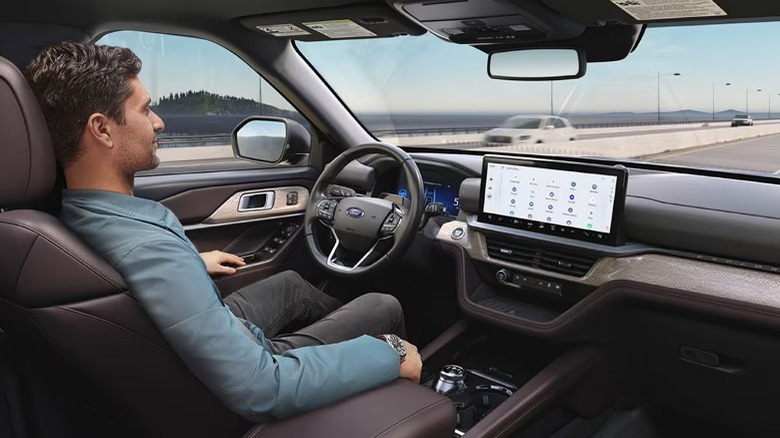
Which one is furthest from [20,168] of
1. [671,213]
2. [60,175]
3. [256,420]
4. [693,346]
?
[693,346]

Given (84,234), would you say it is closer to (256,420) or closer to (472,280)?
(256,420)

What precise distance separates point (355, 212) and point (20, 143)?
1.66m

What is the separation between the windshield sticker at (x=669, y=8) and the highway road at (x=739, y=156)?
64cm

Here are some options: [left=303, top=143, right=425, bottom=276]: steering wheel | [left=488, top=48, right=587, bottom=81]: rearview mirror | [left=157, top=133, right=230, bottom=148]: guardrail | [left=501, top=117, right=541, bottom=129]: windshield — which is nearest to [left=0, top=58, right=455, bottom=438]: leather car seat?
[left=303, top=143, right=425, bottom=276]: steering wheel

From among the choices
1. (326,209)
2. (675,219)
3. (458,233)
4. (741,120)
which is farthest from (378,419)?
(741,120)

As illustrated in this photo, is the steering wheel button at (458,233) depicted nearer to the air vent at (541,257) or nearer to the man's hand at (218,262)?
the air vent at (541,257)

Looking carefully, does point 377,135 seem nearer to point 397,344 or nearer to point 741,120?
point 741,120

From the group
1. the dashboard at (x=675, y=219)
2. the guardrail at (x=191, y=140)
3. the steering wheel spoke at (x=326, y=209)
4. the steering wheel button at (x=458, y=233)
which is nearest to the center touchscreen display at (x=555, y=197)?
the dashboard at (x=675, y=219)

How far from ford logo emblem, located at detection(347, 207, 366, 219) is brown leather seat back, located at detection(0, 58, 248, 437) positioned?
1.47m

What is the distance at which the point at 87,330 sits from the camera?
1311mm

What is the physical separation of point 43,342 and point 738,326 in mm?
2057

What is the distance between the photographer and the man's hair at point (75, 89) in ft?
4.81

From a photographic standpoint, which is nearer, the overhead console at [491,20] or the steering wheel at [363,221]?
the overhead console at [491,20]

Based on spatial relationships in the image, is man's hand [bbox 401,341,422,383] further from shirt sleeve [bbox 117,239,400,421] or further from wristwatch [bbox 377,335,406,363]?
shirt sleeve [bbox 117,239,400,421]
